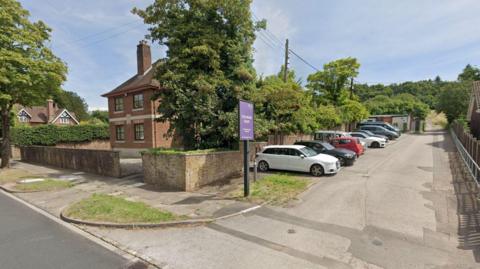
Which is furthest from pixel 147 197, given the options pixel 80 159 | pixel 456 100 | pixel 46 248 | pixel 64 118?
pixel 64 118

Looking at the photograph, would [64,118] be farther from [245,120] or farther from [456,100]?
[456,100]

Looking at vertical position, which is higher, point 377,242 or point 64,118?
point 64,118

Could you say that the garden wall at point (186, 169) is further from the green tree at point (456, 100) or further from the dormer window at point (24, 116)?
the dormer window at point (24, 116)

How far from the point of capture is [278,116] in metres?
16.3

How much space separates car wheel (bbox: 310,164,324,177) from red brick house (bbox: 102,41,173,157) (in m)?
11.9

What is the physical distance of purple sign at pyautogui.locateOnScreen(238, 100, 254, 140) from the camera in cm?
815

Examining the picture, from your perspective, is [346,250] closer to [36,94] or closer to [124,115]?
[36,94]

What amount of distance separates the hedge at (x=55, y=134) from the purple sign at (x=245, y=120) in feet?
87.9

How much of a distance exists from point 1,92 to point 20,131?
46.5 ft

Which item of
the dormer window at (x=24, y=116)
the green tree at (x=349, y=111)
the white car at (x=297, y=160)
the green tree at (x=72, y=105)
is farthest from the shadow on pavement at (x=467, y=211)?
the green tree at (x=72, y=105)

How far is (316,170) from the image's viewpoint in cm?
1174

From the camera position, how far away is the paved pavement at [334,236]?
4.51m

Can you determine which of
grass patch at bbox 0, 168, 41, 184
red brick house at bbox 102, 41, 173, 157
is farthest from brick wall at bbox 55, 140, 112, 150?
grass patch at bbox 0, 168, 41, 184

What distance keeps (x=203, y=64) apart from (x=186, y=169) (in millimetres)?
5265
